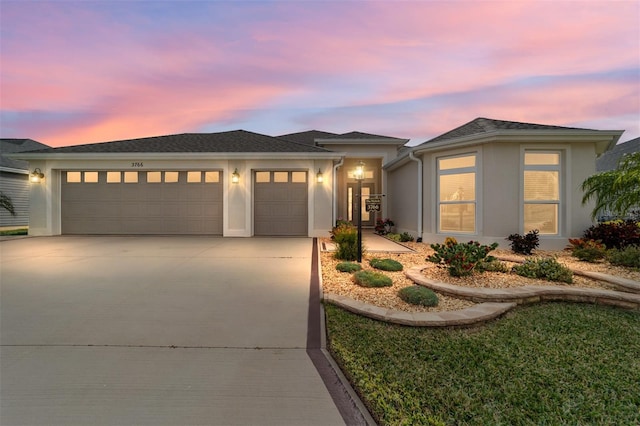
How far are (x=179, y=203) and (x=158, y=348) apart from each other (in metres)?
9.42

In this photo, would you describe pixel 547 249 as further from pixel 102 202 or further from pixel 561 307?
pixel 102 202

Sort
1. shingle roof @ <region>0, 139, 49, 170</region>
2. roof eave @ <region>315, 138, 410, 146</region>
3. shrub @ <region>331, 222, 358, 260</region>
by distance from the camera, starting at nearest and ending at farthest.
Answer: shrub @ <region>331, 222, 358, 260</region>
roof eave @ <region>315, 138, 410, 146</region>
shingle roof @ <region>0, 139, 49, 170</region>

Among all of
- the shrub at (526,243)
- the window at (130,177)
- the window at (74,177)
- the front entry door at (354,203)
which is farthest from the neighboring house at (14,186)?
the shrub at (526,243)

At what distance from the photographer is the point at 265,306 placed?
3779 millimetres

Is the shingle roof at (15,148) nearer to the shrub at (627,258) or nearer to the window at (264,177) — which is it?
the window at (264,177)

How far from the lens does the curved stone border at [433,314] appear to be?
3244mm

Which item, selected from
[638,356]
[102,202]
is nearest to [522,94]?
[638,356]

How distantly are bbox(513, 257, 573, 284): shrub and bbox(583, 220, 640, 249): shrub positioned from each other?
3188 mm

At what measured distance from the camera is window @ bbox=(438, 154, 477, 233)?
827 cm

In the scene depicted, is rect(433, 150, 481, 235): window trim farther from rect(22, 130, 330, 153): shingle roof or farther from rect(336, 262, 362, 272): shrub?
rect(336, 262, 362, 272): shrub

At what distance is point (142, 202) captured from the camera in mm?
11055

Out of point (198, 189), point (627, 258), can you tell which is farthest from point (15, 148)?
point (627, 258)

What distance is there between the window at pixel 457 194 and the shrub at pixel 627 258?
9.55 ft

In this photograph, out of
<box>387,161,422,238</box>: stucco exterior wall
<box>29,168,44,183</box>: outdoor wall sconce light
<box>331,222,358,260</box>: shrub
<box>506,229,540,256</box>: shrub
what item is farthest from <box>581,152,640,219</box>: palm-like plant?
<box>29,168,44,183</box>: outdoor wall sconce light
